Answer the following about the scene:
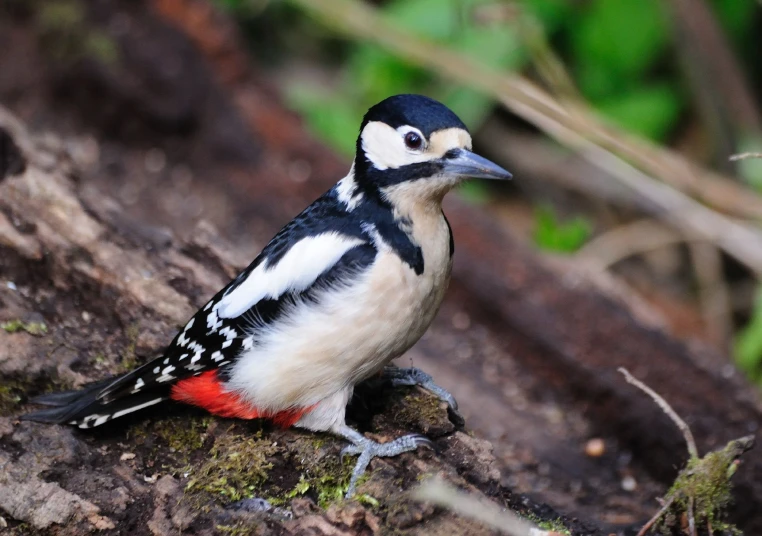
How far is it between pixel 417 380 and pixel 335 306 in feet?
1.92

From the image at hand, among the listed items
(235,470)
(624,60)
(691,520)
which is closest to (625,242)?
(624,60)

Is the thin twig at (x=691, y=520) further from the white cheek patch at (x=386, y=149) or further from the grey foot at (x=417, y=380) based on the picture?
the white cheek patch at (x=386, y=149)

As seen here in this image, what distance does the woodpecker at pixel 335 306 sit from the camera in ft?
9.65

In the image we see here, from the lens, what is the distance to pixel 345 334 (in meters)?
2.92

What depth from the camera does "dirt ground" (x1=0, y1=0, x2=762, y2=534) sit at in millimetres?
2885

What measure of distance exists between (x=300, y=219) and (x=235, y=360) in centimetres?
54

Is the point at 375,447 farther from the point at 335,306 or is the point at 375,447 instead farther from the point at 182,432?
the point at 182,432

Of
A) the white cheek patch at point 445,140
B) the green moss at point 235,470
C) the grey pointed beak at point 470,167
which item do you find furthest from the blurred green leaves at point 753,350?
the green moss at point 235,470

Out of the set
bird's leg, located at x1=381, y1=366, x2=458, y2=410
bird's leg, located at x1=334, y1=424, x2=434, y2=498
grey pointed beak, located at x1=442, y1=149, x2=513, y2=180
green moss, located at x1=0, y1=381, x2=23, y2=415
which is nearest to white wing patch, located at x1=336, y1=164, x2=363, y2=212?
grey pointed beak, located at x1=442, y1=149, x2=513, y2=180

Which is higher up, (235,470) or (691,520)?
(691,520)

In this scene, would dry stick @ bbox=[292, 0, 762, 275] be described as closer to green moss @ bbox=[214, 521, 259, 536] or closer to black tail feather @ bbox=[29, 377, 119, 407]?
black tail feather @ bbox=[29, 377, 119, 407]

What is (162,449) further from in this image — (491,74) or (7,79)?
(7,79)

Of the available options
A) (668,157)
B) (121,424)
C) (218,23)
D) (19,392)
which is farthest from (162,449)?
(218,23)

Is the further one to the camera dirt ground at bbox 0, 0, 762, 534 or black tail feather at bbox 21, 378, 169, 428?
black tail feather at bbox 21, 378, 169, 428
